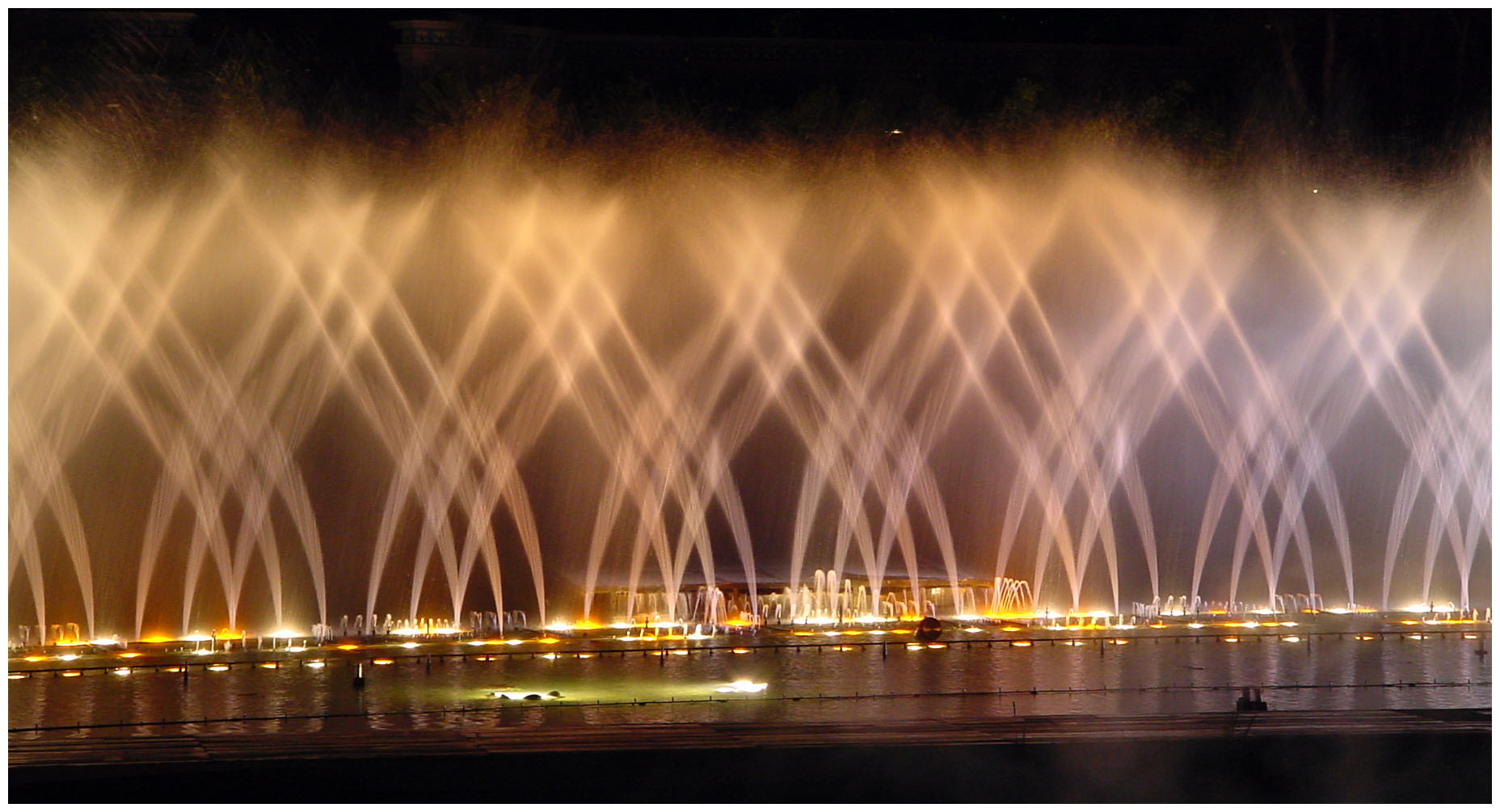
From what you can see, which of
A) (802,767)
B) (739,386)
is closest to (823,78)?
(739,386)

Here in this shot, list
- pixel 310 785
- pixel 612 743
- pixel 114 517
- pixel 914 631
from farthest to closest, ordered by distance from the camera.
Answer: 1. pixel 114 517
2. pixel 914 631
3. pixel 612 743
4. pixel 310 785

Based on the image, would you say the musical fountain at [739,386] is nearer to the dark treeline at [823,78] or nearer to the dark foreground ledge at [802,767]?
the dark treeline at [823,78]

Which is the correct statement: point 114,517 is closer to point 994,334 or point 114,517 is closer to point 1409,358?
point 994,334

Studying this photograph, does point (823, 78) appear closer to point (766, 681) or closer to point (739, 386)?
point (739, 386)

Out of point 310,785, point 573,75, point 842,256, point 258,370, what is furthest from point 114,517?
point 310,785

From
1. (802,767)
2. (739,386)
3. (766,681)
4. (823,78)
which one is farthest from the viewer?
(823,78)
